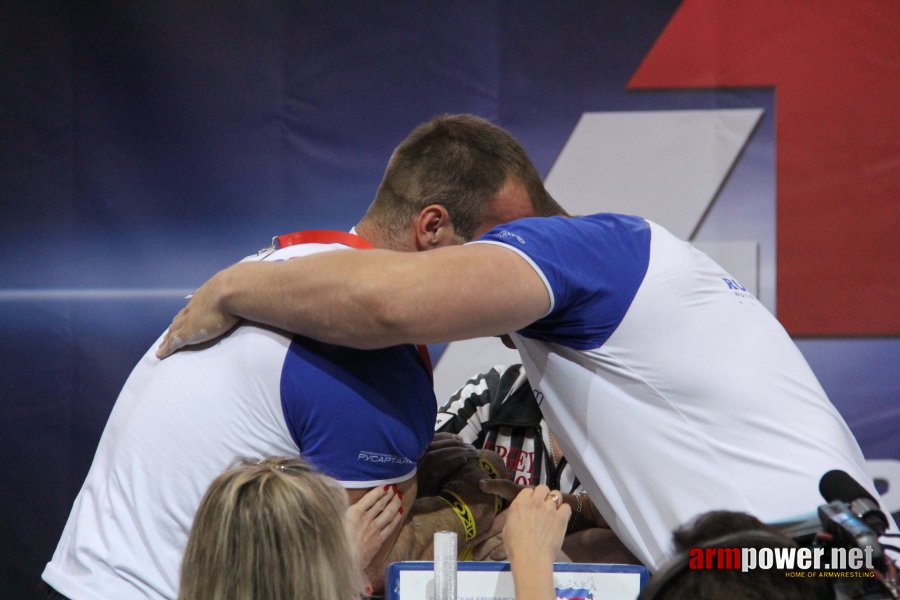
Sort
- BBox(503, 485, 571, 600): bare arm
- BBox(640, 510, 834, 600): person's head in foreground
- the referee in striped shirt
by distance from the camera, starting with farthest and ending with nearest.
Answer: the referee in striped shirt < BBox(503, 485, 571, 600): bare arm < BBox(640, 510, 834, 600): person's head in foreground

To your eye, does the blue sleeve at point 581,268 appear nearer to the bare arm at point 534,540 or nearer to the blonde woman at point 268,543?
the bare arm at point 534,540

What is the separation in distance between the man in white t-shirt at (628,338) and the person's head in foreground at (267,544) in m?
0.29

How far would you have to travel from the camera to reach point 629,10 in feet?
10.7

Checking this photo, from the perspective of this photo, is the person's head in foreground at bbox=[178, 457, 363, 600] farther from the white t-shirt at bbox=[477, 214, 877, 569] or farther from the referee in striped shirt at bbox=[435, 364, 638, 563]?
the referee in striped shirt at bbox=[435, 364, 638, 563]

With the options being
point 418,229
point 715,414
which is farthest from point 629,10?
point 715,414

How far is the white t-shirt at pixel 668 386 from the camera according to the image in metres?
1.43

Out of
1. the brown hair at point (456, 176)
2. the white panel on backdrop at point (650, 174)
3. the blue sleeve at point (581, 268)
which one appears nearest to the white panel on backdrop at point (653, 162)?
the white panel on backdrop at point (650, 174)

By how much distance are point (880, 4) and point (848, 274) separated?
0.97m

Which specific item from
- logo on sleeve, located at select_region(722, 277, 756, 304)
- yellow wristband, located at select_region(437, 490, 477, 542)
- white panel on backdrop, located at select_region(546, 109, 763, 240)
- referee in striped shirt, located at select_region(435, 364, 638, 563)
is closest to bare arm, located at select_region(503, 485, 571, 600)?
yellow wristband, located at select_region(437, 490, 477, 542)

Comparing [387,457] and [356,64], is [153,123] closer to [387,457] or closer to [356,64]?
[356,64]

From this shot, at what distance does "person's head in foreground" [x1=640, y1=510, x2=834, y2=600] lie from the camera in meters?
1.03

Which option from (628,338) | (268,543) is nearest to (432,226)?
(628,338)

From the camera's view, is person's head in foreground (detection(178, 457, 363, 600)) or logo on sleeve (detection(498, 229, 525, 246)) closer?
person's head in foreground (detection(178, 457, 363, 600))

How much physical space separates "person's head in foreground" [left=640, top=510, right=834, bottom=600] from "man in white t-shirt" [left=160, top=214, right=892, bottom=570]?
0.35 metres
